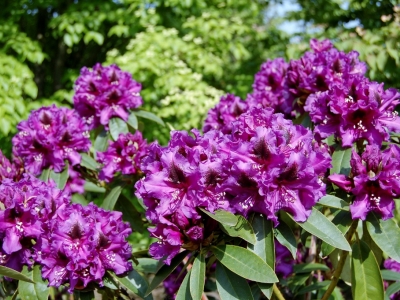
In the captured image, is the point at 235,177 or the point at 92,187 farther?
the point at 92,187

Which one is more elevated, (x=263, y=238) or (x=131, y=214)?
(x=263, y=238)

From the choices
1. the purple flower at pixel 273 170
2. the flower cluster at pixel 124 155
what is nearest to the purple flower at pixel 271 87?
the flower cluster at pixel 124 155

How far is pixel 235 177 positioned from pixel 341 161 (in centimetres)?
57

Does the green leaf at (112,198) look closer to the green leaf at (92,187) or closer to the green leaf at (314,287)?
the green leaf at (92,187)

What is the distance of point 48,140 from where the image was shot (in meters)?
2.22

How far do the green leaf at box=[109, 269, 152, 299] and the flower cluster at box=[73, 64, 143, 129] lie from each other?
0.86m

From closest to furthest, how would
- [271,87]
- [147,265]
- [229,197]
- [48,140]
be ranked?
1. [229,197]
2. [147,265]
3. [48,140]
4. [271,87]

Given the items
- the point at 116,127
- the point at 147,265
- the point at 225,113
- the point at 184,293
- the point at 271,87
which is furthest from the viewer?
the point at 271,87

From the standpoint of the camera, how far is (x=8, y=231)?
167cm

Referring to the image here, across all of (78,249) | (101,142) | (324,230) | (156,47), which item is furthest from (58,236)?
(156,47)

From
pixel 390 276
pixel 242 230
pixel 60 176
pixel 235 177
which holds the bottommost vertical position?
pixel 390 276

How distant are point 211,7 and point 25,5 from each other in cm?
195

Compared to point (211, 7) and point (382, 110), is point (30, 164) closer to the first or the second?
point (382, 110)

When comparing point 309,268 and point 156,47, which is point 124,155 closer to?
point 309,268
